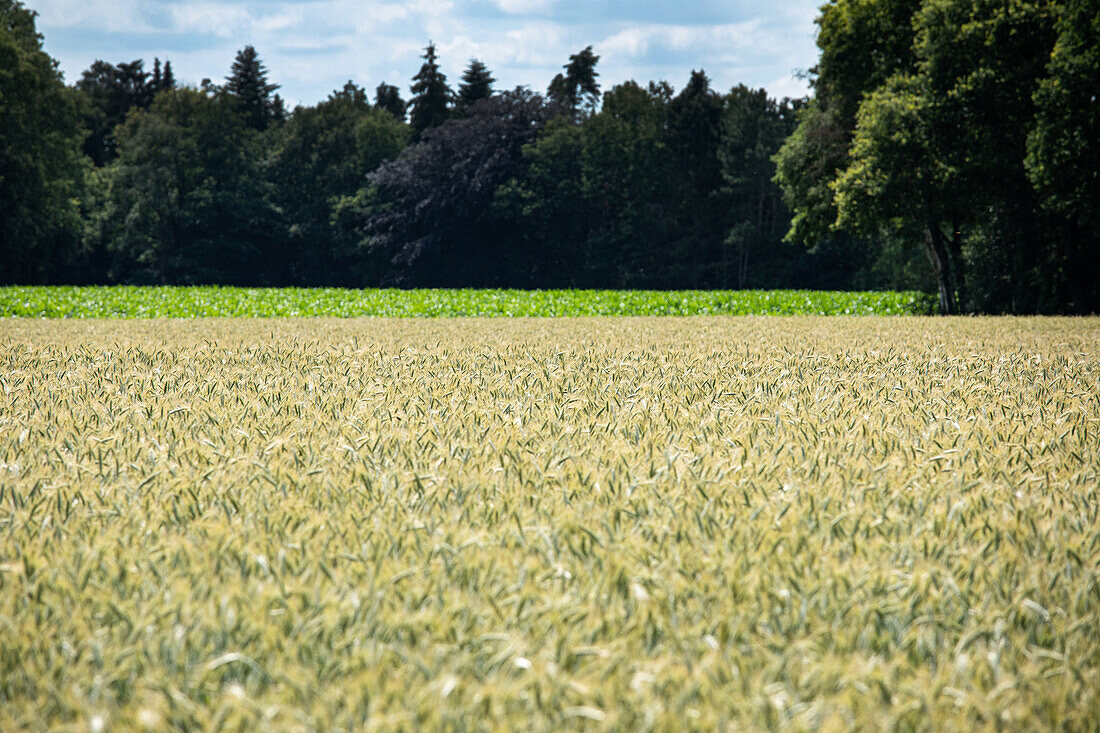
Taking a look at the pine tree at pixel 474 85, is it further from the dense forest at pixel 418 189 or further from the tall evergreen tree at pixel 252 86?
the tall evergreen tree at pixel 252 86

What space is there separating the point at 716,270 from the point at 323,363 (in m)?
50.9

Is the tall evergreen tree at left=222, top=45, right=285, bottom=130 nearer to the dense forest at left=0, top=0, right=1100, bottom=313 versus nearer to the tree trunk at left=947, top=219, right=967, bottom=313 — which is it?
the dense forest at left=0, top=0, right=1100, bottom=313

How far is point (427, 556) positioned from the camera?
2920 mm

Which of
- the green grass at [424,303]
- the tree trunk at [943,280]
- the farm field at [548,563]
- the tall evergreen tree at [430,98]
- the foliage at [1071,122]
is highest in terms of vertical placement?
the tall evergreen tree at [430,98]

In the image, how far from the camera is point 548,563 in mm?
2873

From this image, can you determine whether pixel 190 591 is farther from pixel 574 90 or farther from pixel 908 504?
pixel 574 90

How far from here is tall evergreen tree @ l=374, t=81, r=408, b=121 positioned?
76875 mm

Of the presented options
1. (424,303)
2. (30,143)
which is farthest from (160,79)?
(424,303)

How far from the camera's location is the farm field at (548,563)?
6.65 feet

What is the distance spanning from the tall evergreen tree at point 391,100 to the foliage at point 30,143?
3035 centimetres

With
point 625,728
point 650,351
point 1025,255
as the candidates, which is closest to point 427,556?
point 625,728

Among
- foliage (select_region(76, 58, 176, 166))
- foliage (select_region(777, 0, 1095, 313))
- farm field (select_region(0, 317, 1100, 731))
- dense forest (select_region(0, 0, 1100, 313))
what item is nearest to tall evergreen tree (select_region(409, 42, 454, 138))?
dense forest (select_region(0, 0, 1100, 313))

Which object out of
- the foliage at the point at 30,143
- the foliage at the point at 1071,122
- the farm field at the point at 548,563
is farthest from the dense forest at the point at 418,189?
the farm field at the point at 548,563

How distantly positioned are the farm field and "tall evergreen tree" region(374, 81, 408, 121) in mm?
75415
